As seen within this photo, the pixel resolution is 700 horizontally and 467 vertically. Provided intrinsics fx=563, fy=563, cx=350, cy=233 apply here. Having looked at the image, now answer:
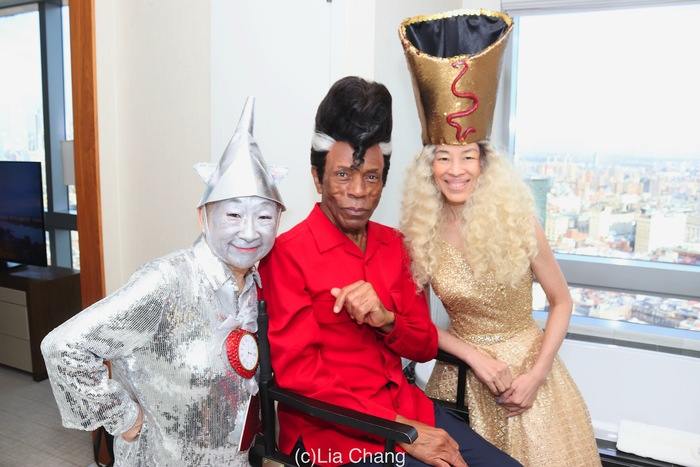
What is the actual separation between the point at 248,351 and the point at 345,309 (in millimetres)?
287

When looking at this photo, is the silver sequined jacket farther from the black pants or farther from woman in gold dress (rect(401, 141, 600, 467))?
woman in gold dress (rect(401, 141, 600, 467))

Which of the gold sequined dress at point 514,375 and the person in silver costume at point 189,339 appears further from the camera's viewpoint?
the gold sequined dress at point 514,375

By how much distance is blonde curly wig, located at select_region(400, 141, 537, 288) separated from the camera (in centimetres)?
173

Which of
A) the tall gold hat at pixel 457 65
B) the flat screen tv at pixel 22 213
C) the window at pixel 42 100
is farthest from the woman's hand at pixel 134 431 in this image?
the window at pixel 42 100

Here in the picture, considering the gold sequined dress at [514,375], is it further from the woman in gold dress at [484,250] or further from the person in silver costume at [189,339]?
the person in silver costume at [189,339]

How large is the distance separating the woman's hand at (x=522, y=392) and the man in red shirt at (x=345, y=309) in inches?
7.1

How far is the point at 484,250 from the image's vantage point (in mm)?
1749

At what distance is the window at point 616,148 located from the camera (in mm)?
2951

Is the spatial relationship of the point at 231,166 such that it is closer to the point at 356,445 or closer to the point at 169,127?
the point at 356,445

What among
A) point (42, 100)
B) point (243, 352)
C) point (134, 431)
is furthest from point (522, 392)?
point (42, 100)

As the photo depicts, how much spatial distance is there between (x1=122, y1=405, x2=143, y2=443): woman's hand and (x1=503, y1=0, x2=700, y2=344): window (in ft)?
7.52

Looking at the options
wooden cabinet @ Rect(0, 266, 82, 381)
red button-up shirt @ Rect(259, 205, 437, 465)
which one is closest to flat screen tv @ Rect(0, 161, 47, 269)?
wooden cabinet @ Rect(0, 266, 82, 381)

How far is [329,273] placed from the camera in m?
1.48

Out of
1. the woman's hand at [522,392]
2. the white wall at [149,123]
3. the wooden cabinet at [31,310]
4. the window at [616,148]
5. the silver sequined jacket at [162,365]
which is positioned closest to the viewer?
the silver sequined jacket at [162,365]
